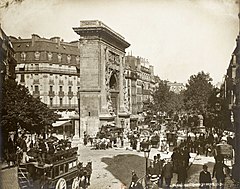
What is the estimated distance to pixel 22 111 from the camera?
244 centimetres

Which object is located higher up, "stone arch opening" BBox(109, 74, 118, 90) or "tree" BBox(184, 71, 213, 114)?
"stone arch opening" BBox(109, 74, 118, 90)

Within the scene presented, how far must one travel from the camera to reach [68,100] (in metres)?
2.51

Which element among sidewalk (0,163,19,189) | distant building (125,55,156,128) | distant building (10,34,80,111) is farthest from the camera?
distant building (125,55,156,128)

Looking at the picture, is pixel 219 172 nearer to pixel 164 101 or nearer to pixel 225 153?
pixel 225 153

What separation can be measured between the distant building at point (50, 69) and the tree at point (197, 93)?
2.06 ft

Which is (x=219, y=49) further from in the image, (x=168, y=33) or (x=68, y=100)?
(x=68, y=100)

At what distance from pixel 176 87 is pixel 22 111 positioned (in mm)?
888

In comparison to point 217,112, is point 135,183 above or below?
below

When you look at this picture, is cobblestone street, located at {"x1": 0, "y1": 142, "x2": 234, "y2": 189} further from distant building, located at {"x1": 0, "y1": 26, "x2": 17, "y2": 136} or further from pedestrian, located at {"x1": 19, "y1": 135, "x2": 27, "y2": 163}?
distant building, located at {"x1": 0, "y1": 26, "x2": 17, "y2": 136}

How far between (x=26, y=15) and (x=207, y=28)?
3.29ft

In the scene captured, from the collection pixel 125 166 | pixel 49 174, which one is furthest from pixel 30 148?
pixel 125 166

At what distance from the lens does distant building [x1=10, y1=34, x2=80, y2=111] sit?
246 centimetres

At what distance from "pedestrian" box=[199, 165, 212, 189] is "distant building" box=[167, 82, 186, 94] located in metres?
0.47

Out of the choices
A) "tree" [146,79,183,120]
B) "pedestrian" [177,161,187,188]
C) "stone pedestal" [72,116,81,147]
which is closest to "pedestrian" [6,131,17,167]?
"stone pedestal" [72,116,81,147]
